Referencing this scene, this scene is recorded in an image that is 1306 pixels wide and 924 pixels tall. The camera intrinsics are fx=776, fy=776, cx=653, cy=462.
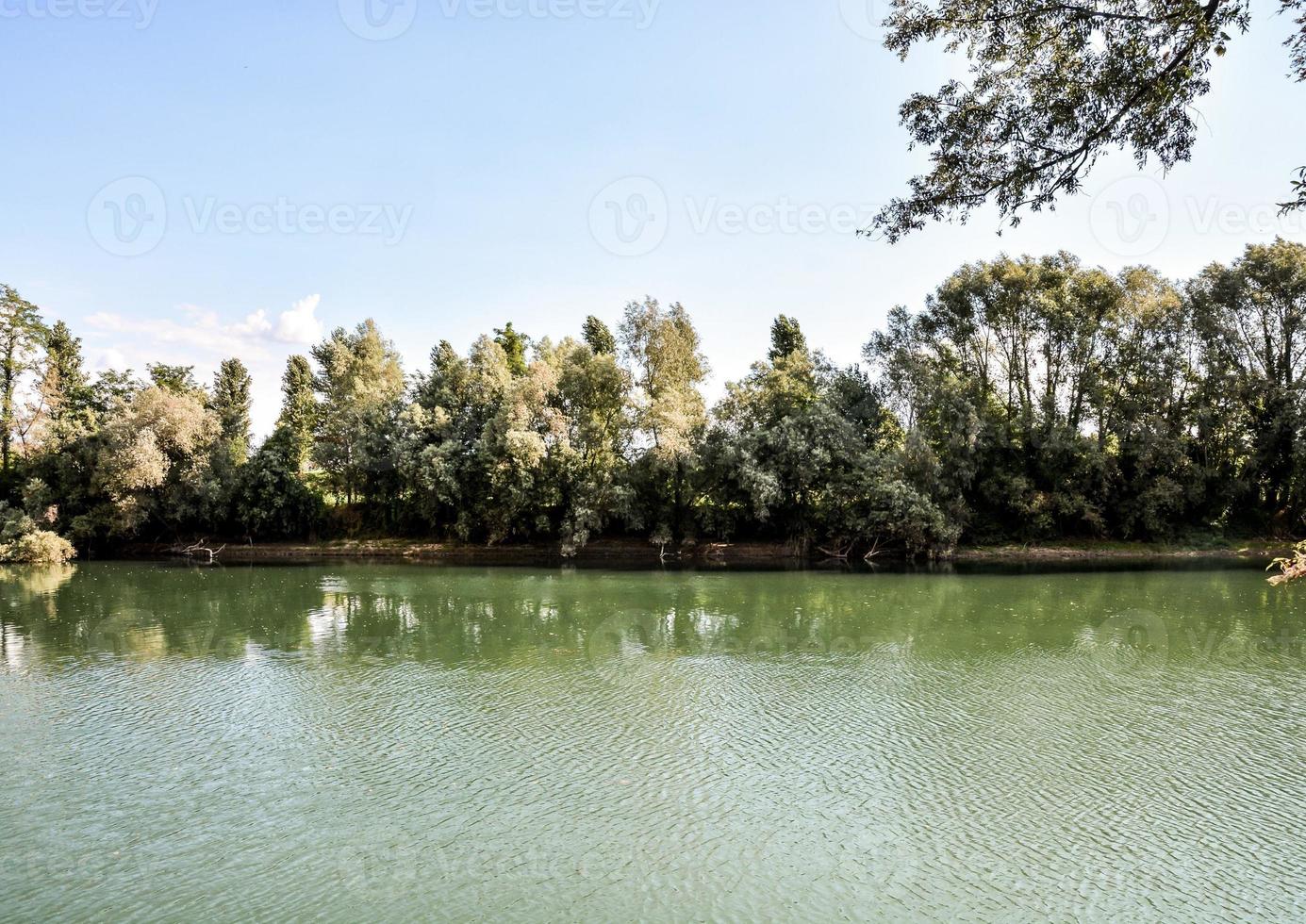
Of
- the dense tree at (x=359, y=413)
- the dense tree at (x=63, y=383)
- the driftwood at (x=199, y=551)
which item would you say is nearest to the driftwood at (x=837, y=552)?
the dense tree at (x=359, y=413)

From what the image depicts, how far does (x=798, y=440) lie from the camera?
33.5 meters

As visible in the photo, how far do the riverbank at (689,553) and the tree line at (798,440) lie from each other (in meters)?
0.76

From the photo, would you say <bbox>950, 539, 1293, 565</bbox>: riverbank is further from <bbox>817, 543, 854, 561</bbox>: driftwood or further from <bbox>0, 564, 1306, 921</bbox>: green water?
<bbox>0, 564, 1306, 921</bbox>: green water

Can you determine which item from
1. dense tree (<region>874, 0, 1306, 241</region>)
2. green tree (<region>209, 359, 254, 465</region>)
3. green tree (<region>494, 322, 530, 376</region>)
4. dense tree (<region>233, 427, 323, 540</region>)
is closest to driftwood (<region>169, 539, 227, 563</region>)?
dense tree (<region>233, 427, 323, 540</region>)

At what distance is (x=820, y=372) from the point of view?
37.0 meters

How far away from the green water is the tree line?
14794 millimetres

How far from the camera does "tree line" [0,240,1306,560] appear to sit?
33125mm

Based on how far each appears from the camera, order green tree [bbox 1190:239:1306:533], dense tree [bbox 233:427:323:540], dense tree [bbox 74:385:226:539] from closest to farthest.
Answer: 1. green tree [bbox 1190:239:1306:533]
2. dense tree [bbox 74:385:226:539]
3. dense tree [bbox 233:427:323:540]

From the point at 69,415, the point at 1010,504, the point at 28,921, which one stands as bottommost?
the point at 28,921

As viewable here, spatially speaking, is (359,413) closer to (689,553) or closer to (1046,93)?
(689,553)

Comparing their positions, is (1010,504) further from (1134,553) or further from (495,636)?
(495,636)

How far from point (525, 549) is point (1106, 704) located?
91.8 feet

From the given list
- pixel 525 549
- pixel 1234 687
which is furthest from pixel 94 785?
pixel 525 549

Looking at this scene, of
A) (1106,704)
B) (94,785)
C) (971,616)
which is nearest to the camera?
(94,785)
